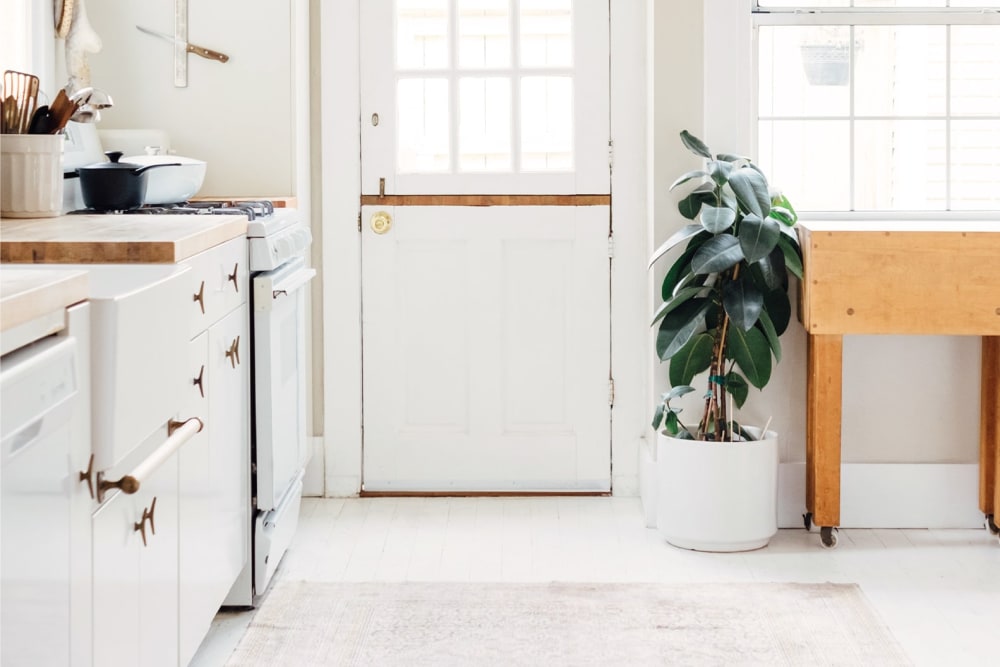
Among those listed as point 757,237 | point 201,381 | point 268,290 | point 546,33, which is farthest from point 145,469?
point 546,33

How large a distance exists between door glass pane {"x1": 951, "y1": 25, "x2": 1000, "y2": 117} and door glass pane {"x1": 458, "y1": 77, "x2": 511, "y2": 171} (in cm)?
138

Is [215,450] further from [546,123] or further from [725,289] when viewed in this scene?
[546,123]

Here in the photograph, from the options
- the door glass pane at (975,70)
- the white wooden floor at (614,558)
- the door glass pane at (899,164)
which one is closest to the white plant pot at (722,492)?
the white wooden floor at (614,558)

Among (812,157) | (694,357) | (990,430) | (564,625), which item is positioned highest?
(812,157)

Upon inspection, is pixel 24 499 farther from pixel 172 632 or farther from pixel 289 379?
pixel 289 379

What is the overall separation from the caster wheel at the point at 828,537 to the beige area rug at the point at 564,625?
365 mm

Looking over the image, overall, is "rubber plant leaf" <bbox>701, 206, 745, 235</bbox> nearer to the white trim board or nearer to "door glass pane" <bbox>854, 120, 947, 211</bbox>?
"door glass pane" <bbox>854, 120, 947, 211</bbox>

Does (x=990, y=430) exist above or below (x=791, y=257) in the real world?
below

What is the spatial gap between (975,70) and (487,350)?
A: 1.75 m

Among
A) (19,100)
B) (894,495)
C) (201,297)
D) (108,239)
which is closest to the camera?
(108,239)

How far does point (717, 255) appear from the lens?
3336mm

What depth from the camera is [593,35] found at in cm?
394

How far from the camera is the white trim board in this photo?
3717 millimetres

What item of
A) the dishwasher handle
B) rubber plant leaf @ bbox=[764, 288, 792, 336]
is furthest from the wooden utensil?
rubber plant leaf @ bbox=[764, 288, 792, 336]
